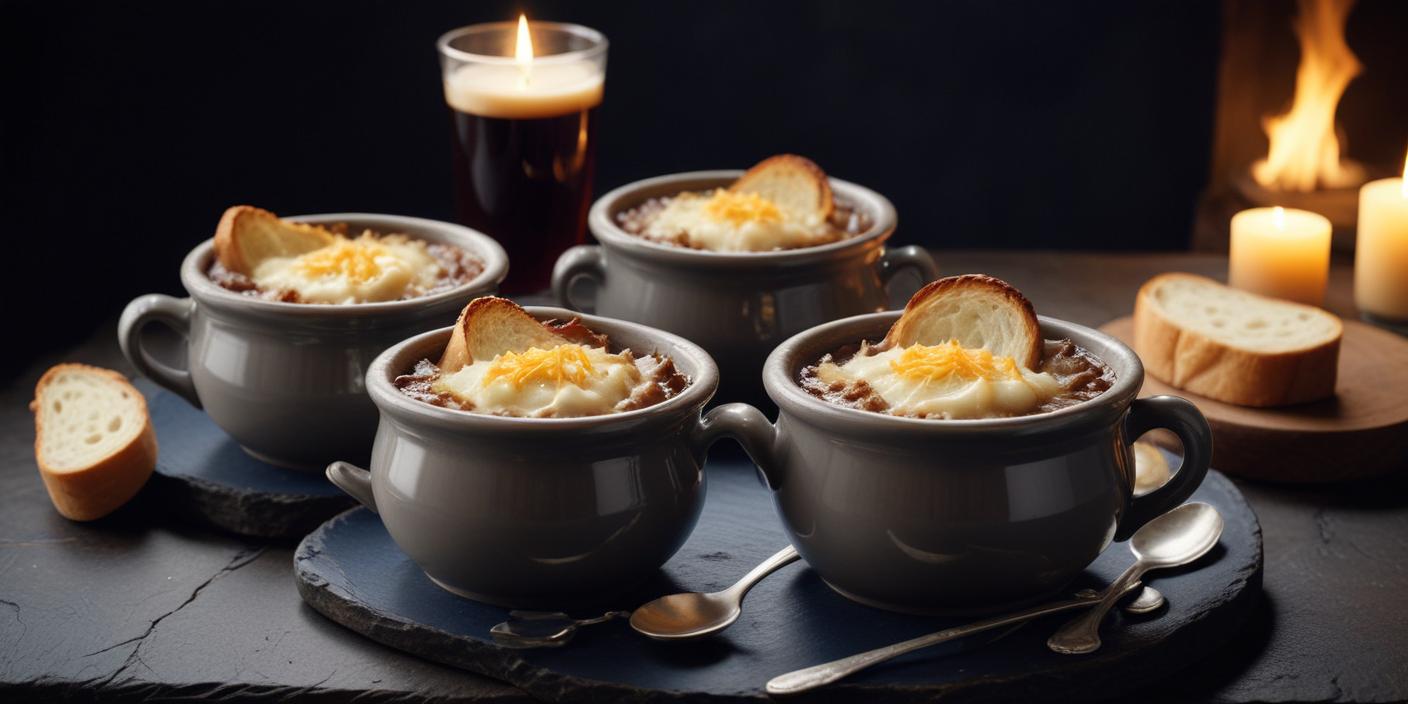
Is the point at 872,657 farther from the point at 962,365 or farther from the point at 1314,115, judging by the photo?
the point at 1314,115

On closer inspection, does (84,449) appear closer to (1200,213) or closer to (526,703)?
(526,703)

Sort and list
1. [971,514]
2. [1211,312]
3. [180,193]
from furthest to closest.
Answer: [180,193]
[1211,312]
[971,514]

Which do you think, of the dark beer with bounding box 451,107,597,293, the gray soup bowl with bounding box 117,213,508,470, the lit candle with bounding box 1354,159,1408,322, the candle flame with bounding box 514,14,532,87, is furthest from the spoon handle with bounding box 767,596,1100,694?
the lit candle with bounding box 1354,159,1408,322

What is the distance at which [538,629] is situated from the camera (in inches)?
69.3

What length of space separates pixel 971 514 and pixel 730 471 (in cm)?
65

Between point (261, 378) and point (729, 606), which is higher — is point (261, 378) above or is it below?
above

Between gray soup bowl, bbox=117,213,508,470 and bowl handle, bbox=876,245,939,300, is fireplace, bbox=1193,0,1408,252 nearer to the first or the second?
bowl handle, bbox=876,245,939,300

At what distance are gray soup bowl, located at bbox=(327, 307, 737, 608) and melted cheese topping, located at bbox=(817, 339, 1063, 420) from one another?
22 centimetres

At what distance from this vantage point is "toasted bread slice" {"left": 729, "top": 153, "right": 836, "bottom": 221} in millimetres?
2582

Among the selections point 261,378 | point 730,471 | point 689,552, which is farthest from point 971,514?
point 261,378

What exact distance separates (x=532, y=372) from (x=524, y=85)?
1.15 m

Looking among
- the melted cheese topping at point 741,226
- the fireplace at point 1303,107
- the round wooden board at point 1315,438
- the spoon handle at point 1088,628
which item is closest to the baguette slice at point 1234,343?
the round wooden board at point 1315,438

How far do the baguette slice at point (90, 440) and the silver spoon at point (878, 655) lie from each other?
1.07 m

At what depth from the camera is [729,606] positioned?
71.6 inches
